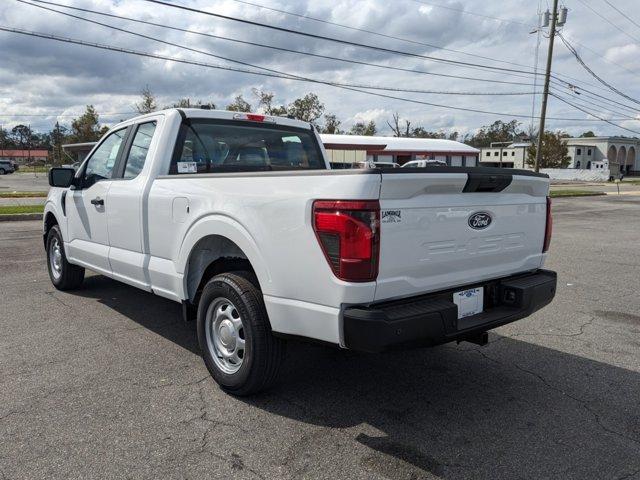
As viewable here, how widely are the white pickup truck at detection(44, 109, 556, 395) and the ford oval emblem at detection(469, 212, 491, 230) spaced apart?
1cm

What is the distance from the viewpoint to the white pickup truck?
2.83m

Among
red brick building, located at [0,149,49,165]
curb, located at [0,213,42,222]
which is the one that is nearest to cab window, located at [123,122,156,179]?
curb, located at [0,213,42,222]

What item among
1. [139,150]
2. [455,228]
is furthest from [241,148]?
[455,228]

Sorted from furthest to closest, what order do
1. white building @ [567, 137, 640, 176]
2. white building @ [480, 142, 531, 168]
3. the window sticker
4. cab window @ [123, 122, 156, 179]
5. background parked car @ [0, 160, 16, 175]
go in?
white building @ [567, 137, 640, 176] → white building @ [480, 142, 531, 168] → background parked car @ [0, 160, 16, 175] → cab window @ [123, 122, 156, 179] → the window sticker

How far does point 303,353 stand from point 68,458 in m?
2.08

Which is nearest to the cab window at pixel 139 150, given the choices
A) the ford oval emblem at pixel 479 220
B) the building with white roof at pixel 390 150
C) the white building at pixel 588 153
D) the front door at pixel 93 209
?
the front door at pixel 93 209

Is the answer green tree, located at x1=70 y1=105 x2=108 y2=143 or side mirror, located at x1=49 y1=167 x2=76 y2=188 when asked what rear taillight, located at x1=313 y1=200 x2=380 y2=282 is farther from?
green tree, located at x1=70 y1=105 x2=108 y2=143

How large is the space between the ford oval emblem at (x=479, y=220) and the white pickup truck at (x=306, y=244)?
12mm

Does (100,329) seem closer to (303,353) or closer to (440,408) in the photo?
(303,353)

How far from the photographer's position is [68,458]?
2.86 metres

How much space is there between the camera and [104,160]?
5.42 metres

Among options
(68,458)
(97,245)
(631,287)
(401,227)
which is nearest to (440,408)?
(401,227)

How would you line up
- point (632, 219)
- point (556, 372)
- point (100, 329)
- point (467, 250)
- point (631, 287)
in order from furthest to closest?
point (632, 219)
point (631, 287)
point (100, 329)
point (556, 372)
point (467, 250)

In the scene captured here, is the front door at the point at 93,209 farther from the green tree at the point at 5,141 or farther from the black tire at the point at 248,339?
the green tree at the point at 5,141
